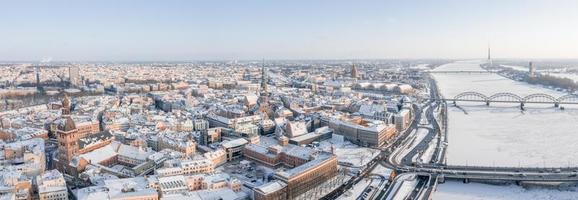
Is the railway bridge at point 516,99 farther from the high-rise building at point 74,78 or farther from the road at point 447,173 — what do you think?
A: the high-rise building at point 74,78

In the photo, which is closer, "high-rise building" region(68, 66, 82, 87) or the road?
the road

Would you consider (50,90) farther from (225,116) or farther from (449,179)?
(449,179)

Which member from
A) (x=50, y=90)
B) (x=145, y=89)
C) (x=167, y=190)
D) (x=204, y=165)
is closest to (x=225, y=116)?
(x=204, y=165)

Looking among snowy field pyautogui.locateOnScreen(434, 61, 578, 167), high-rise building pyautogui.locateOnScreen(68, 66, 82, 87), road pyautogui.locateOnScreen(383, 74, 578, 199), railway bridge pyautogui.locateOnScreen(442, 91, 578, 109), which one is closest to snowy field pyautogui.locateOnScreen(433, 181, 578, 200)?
road pyautogui.locateOnScreen(383, 74, 578, 199)

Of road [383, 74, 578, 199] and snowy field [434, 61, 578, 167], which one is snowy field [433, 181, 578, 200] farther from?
snowy field [434, 61, 578, 167]

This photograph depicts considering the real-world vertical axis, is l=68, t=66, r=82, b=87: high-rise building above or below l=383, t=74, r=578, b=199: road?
above

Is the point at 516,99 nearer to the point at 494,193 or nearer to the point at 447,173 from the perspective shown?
the point at 447,173

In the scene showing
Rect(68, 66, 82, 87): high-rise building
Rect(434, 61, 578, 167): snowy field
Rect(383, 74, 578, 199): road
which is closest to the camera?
Rect(383, 74, 578, 199): road

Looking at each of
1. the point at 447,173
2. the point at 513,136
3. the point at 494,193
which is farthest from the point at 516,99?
the point at 494,193
